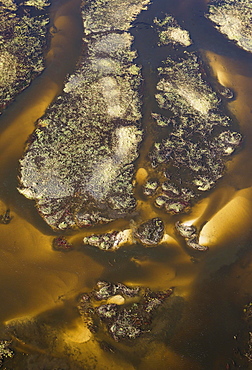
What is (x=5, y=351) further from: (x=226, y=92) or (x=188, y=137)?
(x=226, y=92)

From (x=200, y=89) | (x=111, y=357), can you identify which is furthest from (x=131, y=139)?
(x=111, y=357)

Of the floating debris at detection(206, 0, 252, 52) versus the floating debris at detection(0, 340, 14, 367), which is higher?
the floating debris at detection(206, 0, 252, 52)

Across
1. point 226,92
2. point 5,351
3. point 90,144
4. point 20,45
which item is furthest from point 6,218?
point 226,92

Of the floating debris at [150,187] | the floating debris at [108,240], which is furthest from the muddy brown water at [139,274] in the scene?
the floating debris at [150,187]

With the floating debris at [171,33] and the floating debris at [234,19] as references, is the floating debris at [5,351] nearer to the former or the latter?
the floating debris at [171,33]

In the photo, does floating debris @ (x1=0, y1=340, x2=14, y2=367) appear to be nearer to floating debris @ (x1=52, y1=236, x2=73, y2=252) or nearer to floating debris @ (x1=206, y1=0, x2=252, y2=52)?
floating debris @ (x1=52, y1=236, x2=73, y2=252)

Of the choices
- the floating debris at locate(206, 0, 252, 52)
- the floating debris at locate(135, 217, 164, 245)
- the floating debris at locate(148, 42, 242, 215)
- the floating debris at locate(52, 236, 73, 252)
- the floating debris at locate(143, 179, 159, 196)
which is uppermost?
the floating debris at locate(206, 0, 252, 52)

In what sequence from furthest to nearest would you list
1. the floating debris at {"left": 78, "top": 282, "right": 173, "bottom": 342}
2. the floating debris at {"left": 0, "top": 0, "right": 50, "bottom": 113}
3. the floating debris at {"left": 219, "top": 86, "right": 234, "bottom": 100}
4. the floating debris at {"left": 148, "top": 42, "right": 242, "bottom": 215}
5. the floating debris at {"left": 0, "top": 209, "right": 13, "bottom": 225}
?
the floating debris at {"left": 219, "top": 86, "right": 234, "bottom": 100} < the floating debris at {"left": 0, "top": 0, "right": 50, "bottom": 113} < the floating debris at {"left": 148, "top": 42, "right": 242, "bottom": 215} < the floating debris at {"left": 0, "top": 209, "right": 13, "bottom": 225} < the floating debris at {"left": 78, "top": 282, "right": 173, "bottom": 342}

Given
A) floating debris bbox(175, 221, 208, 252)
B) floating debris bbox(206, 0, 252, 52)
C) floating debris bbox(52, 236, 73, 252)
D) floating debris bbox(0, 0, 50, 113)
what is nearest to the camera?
floating debris bbox(52, 236, 73, 252)

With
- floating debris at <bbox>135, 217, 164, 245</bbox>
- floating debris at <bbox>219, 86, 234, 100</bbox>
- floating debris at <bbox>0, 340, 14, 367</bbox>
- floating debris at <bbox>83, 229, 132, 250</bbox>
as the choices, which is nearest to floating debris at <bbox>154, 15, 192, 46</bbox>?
floating debris at <bbox>219, 86, 234, 100</bbox>
